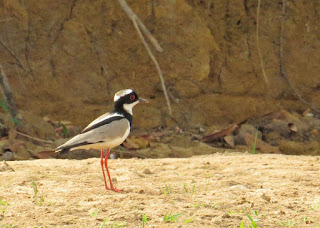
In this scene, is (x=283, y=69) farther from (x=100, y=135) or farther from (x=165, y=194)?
(x=165, y=194)

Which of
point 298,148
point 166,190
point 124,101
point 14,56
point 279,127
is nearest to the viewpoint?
point 166,190

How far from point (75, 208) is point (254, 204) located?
4.07 feet

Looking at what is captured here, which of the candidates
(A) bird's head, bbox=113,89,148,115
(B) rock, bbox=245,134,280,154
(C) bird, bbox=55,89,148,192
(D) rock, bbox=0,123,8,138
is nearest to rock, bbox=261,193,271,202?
(C) bird, bbox=55,89,148,192

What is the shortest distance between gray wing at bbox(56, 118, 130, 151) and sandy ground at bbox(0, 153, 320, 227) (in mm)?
335

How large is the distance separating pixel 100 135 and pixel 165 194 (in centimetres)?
74

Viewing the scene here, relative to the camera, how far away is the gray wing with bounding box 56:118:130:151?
4598 millimetres

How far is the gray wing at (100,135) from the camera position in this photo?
460cm

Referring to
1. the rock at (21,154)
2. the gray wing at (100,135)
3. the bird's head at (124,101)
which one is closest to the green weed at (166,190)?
the gray wing at (100,135)

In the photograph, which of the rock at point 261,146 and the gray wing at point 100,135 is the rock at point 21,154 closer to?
the gray wing at point 100,135

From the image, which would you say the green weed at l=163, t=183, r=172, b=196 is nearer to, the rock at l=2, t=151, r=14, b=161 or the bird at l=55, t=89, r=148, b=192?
the bird at l=55, t=89, r=148, b=192

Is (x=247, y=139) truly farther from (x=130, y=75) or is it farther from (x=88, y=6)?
(x=88, y=6)

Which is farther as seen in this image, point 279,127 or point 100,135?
point 279,127

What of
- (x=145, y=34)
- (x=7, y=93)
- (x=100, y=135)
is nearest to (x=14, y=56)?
(x=7, y=93)

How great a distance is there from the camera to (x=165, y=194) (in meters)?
4.34
